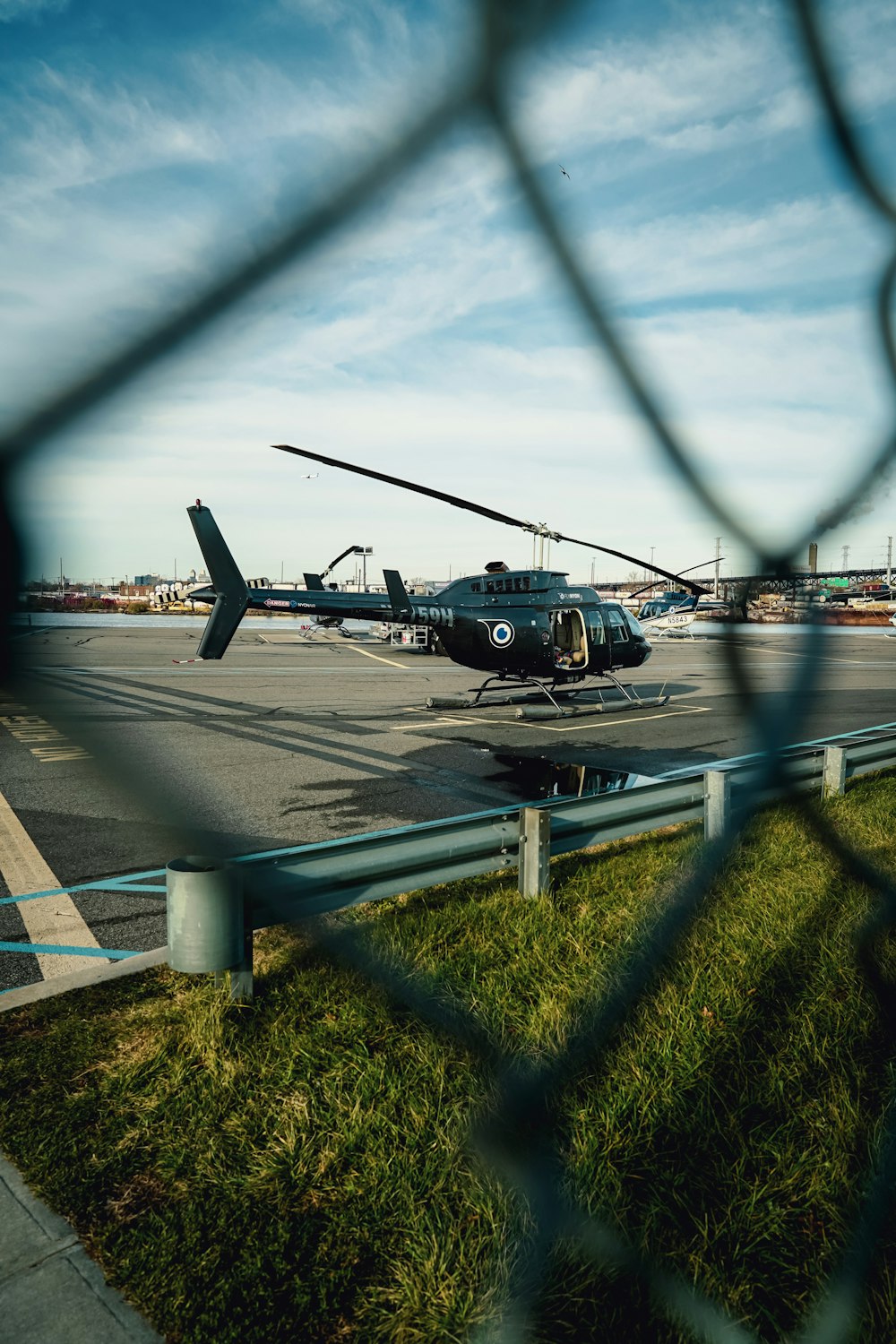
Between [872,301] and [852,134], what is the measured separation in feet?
0.80

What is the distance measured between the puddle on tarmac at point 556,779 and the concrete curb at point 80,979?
4713 millimetres

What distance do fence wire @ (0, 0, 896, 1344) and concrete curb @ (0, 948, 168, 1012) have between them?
1830 mm

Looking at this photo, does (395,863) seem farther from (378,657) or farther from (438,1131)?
(378,657)

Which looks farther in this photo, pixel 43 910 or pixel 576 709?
pixel 576 709

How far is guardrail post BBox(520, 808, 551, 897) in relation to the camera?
4973 millimetres

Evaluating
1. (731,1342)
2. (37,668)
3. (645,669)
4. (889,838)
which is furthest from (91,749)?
(645,669)

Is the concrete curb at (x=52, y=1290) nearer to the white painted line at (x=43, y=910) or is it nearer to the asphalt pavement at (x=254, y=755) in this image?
the asphalt pavement at (x=254, y=755)

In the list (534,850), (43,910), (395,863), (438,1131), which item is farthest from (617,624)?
(438,1131)

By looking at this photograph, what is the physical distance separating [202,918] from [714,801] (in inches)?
157

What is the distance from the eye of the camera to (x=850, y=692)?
19.8 meters

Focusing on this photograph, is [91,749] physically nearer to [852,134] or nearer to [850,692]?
[852,134]

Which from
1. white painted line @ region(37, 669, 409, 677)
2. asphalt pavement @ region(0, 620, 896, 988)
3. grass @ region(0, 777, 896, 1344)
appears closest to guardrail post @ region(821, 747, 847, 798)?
asphalt pavement @ region(0, 620, 896, 988)

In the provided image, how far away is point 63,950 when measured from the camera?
4.65 metres

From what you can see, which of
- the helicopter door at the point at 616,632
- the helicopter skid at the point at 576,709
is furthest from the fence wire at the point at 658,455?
the helicopter door at the point at 616,632
